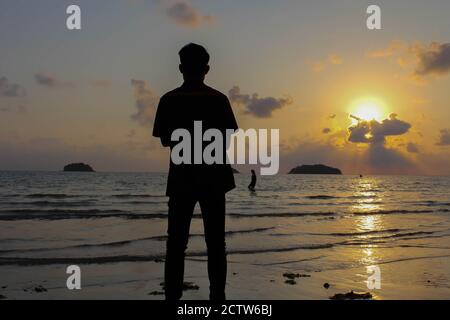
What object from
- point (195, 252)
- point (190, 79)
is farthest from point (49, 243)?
point (190, 79)

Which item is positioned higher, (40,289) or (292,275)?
(292,275)

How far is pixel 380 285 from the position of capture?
763cm

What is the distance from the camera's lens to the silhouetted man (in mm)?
4305

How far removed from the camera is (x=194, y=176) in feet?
14.1

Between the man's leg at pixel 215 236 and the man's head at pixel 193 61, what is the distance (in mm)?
1102

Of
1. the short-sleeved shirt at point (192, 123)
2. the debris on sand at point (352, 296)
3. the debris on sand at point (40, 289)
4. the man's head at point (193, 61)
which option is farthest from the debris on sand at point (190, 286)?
the man's head at point (193, 61)

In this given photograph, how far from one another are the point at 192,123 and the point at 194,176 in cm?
46

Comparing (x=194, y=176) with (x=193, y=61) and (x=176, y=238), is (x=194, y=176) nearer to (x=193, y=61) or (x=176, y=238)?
(x=176, y=238)

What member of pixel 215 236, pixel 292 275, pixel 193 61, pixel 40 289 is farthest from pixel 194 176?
pixel 292 275

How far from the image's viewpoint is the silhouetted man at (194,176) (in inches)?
169

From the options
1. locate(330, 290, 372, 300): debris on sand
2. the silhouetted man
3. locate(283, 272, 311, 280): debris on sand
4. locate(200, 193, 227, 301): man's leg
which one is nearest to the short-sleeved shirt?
the silhouetted man

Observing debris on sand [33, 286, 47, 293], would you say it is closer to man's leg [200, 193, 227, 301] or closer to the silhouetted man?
the silhouetted man

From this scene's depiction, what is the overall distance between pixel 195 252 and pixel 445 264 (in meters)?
5.22
